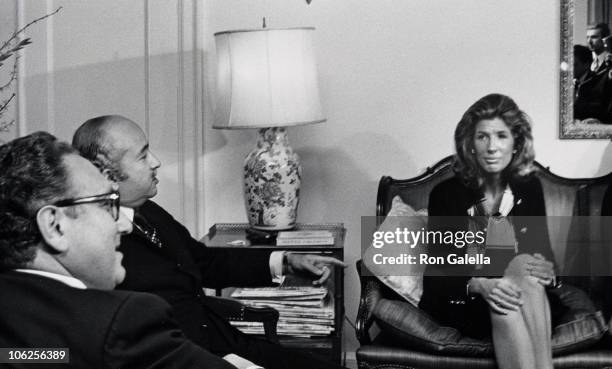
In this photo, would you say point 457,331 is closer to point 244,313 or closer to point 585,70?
point 244,313

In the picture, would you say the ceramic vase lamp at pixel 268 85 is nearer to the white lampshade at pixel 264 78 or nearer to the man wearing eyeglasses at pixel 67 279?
the white lampshade at pixel 264 78

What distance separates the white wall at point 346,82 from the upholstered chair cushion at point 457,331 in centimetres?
91

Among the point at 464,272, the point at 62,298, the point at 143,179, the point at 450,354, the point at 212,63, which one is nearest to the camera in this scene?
the point at 62,298

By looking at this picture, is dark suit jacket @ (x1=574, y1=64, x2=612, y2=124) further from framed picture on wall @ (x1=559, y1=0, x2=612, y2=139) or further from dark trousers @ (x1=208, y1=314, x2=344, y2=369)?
dark trousers @ (x1=208, y1=314, x2=344, y2=369)

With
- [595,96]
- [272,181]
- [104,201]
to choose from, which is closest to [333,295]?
[272,181]

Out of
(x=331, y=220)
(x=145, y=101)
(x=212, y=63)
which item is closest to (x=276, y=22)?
(x=212, y=63)

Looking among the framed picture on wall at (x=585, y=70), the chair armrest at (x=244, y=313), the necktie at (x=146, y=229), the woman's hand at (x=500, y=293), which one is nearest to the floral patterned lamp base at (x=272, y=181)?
the chair armrest at (x=244, y=313)

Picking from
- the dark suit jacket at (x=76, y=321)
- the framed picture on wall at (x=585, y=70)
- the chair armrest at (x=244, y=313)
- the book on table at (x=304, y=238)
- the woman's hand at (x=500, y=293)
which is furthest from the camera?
the framed picture on wall at (x=585, y=70)

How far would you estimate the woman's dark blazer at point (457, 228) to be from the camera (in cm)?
400

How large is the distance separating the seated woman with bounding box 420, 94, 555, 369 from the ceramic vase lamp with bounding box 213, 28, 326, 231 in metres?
0.73

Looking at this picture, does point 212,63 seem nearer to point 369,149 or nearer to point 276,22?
point 276,22

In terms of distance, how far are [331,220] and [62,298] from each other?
332 cm

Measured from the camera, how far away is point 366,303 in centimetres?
409

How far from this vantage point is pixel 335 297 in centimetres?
406
